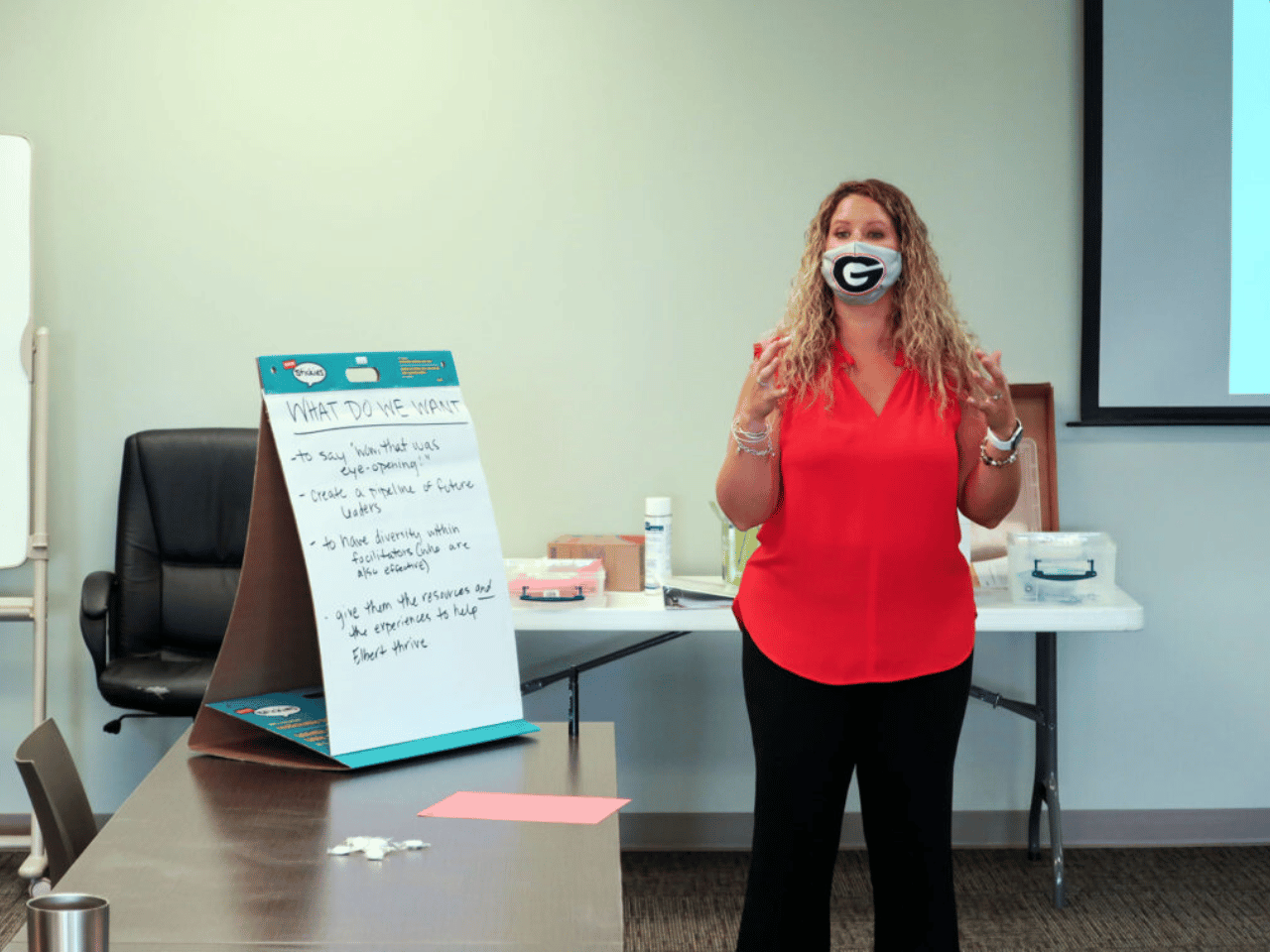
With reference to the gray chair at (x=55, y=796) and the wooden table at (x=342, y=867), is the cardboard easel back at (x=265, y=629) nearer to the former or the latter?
the wooden table at (x=342, y=867)

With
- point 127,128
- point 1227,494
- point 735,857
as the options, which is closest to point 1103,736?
point 1227,494

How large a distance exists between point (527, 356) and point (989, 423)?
63.3 inches

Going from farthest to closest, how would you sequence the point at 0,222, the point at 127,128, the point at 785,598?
1. the point at 127,128
2. the point at 0,222
3. the point at 785,598

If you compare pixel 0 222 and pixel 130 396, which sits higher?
pixel 0 222

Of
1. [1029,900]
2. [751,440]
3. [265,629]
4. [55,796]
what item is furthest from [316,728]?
[1029,900]

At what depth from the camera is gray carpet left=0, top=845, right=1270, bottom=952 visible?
100 inches

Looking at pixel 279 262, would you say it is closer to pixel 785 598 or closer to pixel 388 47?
pixel 388 47

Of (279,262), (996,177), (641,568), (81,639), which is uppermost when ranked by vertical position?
(996,177)

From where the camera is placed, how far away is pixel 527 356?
10.0 ft

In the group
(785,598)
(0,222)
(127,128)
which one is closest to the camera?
(785,598)

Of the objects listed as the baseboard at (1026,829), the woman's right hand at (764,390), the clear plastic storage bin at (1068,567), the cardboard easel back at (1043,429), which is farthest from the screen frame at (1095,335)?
the woman's right hand at (764,390)

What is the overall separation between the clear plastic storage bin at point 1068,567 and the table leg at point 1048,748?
0.23 m

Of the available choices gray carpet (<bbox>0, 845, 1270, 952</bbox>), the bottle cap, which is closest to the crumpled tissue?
gray carpet (<bbox>0, 845, 1270, 952</bbox>)

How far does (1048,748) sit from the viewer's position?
288 centimetres
